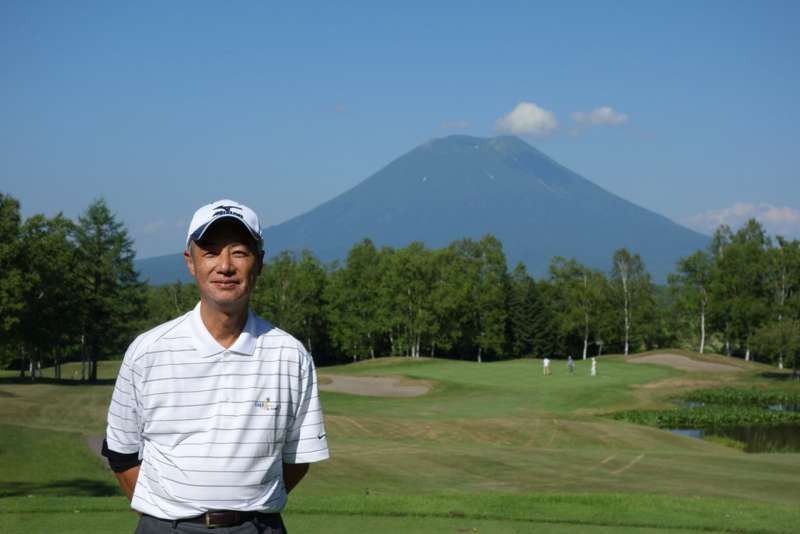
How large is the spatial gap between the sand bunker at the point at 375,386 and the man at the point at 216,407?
1728 inches

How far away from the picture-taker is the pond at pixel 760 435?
3734 cm

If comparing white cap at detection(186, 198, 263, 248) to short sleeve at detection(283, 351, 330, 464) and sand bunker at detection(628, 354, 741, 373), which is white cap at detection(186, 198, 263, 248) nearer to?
short sleeve at detection(283, 351, 330, 464)

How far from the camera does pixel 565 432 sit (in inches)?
1318

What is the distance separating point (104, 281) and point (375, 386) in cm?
1951

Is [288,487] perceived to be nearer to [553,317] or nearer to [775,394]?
[775,394]

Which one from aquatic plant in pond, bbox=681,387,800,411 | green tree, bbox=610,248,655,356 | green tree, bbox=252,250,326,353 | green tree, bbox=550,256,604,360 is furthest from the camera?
green tree, bbox=610,248,655,356

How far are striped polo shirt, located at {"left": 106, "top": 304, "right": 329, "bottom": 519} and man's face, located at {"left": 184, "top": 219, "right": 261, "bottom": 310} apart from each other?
5.6 inches

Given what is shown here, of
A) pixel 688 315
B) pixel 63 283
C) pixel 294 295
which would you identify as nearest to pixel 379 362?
pixel 294 295

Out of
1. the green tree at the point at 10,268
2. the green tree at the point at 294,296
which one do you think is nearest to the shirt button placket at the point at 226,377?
the green tree at the point at 10,268

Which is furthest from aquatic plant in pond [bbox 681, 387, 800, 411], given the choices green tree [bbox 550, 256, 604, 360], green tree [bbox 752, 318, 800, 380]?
green tree [bbox 550, 256, 604, 360]

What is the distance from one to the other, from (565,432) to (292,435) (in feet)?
98.6

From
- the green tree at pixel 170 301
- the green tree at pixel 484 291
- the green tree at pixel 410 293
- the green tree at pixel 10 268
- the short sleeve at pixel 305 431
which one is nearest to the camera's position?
the short sleeve at pixel 305 431

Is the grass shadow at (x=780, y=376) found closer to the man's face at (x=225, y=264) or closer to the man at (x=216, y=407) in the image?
the man at (x=216, y=407)

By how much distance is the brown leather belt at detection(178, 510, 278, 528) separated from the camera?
4.26 metres
